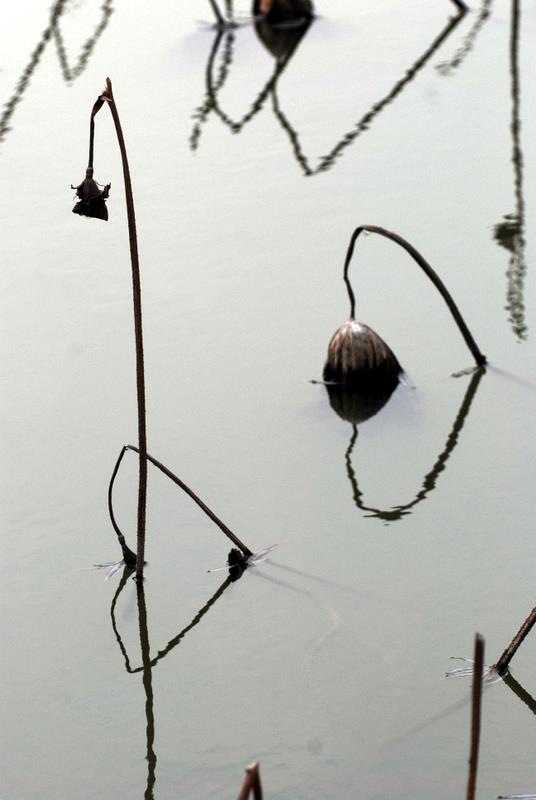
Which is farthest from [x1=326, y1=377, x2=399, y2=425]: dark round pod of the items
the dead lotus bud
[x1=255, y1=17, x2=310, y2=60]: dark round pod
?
[x1=255, y1=17, x2=310, y2=60]: dark round pod

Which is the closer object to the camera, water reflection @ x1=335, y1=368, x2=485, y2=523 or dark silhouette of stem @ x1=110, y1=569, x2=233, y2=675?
dark silhouette of stem @ x1=110, y1=569, x2=233, y2=675

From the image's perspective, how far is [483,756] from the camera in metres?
2.07

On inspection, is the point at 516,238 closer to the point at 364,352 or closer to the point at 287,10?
the point at 364,352

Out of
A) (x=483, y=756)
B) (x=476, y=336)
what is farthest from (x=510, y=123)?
(x=483, y=756)

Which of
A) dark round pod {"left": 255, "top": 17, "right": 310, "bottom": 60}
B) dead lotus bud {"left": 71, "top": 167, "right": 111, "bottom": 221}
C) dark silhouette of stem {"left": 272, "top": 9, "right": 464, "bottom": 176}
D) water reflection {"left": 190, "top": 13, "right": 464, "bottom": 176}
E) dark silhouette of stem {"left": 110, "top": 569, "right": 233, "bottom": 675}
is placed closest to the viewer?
dead lotus bud {"left": 71, "top": 167, "right": 111, "bottom": 221}

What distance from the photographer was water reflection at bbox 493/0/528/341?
344 cm

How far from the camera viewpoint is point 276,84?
5.36m

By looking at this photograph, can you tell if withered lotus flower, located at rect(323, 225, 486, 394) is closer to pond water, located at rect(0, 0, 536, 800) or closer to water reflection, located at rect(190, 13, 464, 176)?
pond water, located at rect(0, 0, 536, 800)

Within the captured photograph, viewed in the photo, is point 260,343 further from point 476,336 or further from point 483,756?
point 483,756

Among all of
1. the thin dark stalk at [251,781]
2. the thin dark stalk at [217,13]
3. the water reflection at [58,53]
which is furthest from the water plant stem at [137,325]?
the thin dark stalk at [217,13]

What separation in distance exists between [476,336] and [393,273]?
41 centimetres

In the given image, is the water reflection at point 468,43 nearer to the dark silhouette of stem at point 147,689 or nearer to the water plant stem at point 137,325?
the water plant stem at point 137,325

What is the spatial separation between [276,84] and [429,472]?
2.86 metres

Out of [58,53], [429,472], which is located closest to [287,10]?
[58,53]
